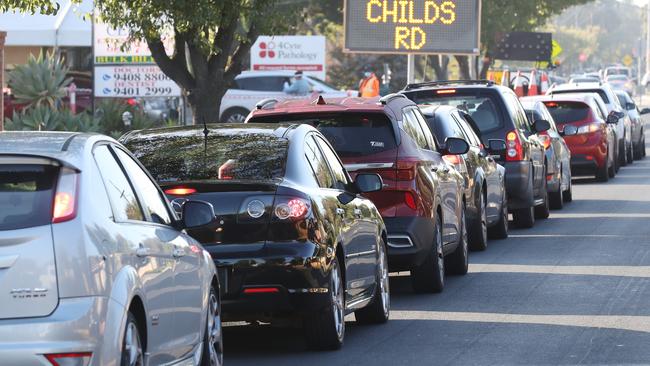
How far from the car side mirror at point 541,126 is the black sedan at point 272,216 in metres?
9.72

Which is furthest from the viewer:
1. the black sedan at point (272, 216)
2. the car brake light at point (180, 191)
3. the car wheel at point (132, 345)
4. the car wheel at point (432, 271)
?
the car wheel at point (432, 271)

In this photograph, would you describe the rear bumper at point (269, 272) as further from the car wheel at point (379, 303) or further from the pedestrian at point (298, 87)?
the pedestrian at point (298, 87)

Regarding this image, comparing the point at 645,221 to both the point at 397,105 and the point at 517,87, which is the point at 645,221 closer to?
the point at 397,105

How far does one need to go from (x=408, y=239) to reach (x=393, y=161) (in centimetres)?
67

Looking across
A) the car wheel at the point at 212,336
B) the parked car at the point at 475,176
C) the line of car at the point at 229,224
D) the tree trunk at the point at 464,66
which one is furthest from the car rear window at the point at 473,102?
the tree trunk at the point at 464,66

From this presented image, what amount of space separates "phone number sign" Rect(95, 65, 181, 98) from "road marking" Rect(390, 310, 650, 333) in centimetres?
1449

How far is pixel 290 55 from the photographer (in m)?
45.7

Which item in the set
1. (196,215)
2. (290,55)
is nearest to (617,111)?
(290,55)

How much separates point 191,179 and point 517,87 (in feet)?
121

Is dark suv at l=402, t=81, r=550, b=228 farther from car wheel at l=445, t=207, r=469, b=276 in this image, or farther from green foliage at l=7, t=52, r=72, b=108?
green foliage at l=7, t=52, r=72, b=108

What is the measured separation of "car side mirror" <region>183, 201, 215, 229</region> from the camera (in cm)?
823

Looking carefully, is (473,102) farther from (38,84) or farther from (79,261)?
(79,261)

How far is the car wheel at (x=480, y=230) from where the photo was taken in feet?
55.7

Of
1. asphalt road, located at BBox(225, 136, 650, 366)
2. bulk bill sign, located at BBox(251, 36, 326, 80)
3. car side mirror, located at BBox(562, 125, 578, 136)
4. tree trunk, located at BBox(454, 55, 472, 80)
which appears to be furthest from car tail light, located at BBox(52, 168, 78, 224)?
tree trunk, located at BBox(454, 55, 472, 80)
